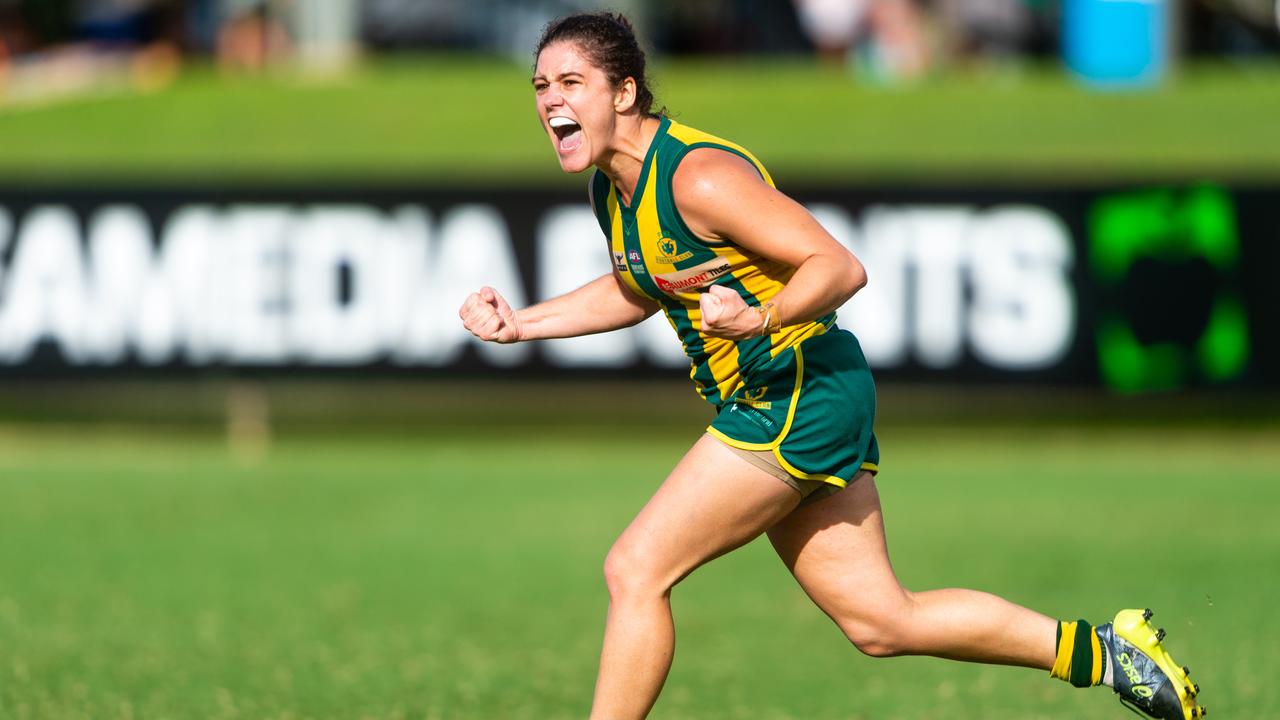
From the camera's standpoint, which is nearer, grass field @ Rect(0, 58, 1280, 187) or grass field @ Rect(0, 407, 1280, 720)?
grass field @ Rect(0, 407, 1280, 720)

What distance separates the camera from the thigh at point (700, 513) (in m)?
4.86

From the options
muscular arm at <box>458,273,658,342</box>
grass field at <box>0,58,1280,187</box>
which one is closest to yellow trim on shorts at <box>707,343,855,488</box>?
muscular arm at <box>458,273,658,342</box>

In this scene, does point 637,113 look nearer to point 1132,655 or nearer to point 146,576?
point 1132,655

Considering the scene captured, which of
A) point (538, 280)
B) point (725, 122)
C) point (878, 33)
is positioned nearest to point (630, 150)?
point (538, 280)

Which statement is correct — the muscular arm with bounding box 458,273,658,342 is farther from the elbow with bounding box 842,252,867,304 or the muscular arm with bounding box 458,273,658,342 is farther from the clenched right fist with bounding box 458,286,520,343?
the elbow with bounding box 842,252,867,304

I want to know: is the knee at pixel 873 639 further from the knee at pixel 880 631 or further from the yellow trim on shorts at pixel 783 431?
the yellow trim on shorts at pixel 783 431

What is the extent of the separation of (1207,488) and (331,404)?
8001 millimetres

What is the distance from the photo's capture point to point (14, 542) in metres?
9.86

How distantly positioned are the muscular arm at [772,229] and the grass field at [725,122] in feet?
37.9

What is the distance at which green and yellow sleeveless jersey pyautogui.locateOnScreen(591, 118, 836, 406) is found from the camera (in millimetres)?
4859

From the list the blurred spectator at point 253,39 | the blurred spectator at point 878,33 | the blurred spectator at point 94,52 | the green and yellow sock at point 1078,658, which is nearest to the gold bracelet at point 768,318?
the green and yellow sock at point 1078,658

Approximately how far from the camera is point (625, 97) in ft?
16.2

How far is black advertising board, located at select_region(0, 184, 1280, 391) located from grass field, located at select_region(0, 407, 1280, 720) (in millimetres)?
759

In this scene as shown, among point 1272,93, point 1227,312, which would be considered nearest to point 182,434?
point 1227,312
